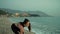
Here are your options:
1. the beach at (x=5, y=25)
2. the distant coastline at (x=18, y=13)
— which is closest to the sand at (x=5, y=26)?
the beach at (x=5, y=25)

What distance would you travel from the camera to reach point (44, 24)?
2.95 m

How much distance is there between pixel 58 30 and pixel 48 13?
13.5 inches

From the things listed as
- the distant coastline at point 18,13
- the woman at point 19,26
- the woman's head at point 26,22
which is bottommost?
the woman at point 19,26

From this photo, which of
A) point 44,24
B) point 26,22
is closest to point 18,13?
point 26,22

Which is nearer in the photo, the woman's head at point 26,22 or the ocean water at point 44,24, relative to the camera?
the woman's head at point 26,22

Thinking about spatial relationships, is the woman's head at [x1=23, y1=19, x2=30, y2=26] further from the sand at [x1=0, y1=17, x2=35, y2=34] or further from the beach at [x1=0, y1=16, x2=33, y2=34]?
the beach at [x1=0, y1=16, x2=33, y2=34]

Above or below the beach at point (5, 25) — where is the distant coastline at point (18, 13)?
above

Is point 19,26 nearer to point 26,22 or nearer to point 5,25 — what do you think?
point 26,22

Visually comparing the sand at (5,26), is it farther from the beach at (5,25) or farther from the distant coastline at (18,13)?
the distant coastline at (18,13)

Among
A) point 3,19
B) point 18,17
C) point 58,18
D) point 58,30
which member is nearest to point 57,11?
point 58,18

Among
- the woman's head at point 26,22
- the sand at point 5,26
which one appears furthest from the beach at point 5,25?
the woman's head at point 26,22

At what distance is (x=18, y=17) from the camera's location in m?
2.92

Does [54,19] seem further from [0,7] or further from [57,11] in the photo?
[0,7]

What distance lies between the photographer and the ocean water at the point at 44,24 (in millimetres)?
2896
